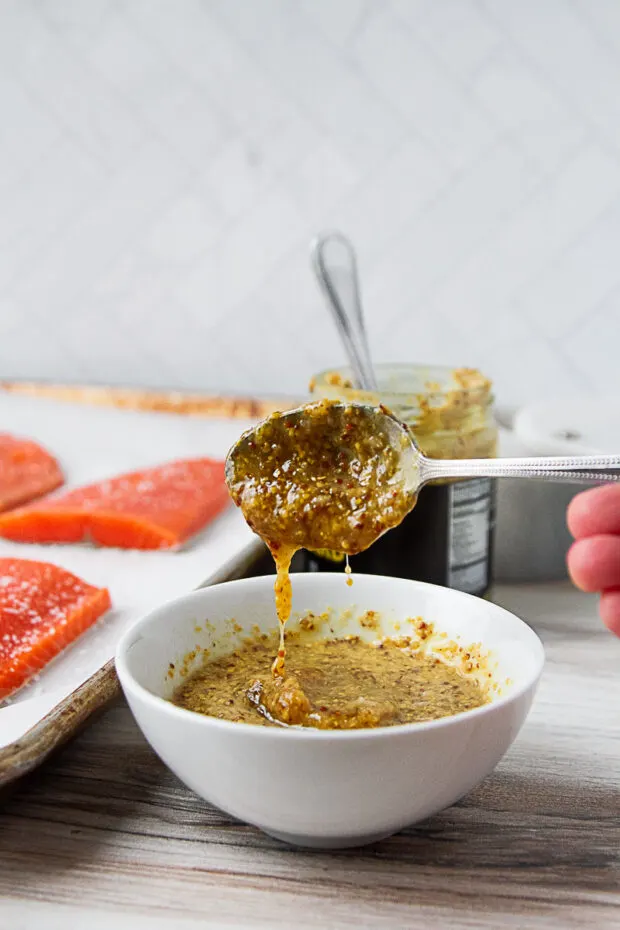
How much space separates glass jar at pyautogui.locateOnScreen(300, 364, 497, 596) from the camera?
4.19ft

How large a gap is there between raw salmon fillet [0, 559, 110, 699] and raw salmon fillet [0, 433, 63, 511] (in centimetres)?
37

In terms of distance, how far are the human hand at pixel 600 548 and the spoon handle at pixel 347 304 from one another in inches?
13.4

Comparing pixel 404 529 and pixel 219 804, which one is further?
pixel 404 529

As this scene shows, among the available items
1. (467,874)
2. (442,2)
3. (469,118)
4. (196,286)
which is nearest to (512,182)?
(469,118)

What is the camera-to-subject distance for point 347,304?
4.62 ft

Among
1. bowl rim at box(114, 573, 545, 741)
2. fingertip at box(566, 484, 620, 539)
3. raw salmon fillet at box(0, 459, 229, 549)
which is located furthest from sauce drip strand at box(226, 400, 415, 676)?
raw salmon fillet at box(0, 459, 229, 549)

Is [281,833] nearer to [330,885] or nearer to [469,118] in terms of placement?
[330,885]

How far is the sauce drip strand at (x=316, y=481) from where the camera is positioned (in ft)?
3.20

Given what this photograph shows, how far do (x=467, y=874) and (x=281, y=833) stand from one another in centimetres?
15

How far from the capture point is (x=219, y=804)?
0.81 meters

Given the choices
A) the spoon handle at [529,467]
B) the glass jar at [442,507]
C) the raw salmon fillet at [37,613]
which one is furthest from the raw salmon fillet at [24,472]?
the spoon handle at [529,467]

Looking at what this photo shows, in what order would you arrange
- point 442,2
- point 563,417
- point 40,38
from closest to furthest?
1. point 563,417
2. point 442,2
3. point 40,38

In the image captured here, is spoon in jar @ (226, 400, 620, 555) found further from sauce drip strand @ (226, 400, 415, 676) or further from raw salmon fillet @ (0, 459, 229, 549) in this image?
raw salmon fillet @ (0, 459, 229, 549)

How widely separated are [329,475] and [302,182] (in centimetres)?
144
